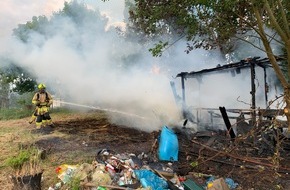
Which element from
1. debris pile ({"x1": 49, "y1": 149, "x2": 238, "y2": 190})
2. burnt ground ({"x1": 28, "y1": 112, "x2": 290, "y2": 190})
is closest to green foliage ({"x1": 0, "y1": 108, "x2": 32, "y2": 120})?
burnt ground ({"x1": 28, "y1": 112, "x2": 290, "y2": 190})

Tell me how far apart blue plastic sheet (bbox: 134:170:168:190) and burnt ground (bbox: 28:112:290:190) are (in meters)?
0.86

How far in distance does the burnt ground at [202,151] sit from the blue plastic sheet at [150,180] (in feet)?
2.81

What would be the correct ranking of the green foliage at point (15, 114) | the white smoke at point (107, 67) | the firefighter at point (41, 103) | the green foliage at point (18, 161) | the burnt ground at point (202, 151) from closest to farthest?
1. the green foliage at point (18, 161)
2. the burnt ground at point (202, 151)
3. the firefighter at point (41, 103)
4. the white smoke at point (107, 67)
5. the green foliage at point (15, 114)

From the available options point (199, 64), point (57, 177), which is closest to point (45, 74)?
point (199, 64)

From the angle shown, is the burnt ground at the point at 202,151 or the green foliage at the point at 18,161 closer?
the green foliage at the point at 18,161

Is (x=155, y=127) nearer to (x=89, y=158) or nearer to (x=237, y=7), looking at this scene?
(x=89, y=158)

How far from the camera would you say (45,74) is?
1702 centimetres

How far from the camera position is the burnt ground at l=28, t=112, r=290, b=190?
564 centimetres

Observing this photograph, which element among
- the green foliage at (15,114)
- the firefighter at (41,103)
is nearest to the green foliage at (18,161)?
the firefighter at (41,103)

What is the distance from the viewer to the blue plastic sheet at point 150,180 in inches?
210

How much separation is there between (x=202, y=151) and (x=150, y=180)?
2.83m

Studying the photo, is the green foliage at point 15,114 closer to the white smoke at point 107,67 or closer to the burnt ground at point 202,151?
the white smoke at point 107,67

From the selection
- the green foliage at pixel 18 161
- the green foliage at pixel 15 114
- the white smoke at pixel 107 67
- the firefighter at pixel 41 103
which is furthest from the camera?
the green foliage at pixel 15 114

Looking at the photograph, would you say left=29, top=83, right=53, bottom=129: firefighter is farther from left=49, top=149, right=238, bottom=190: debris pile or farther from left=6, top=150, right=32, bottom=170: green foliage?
left=6, top=150, right=32, bottom=170: green foliage
